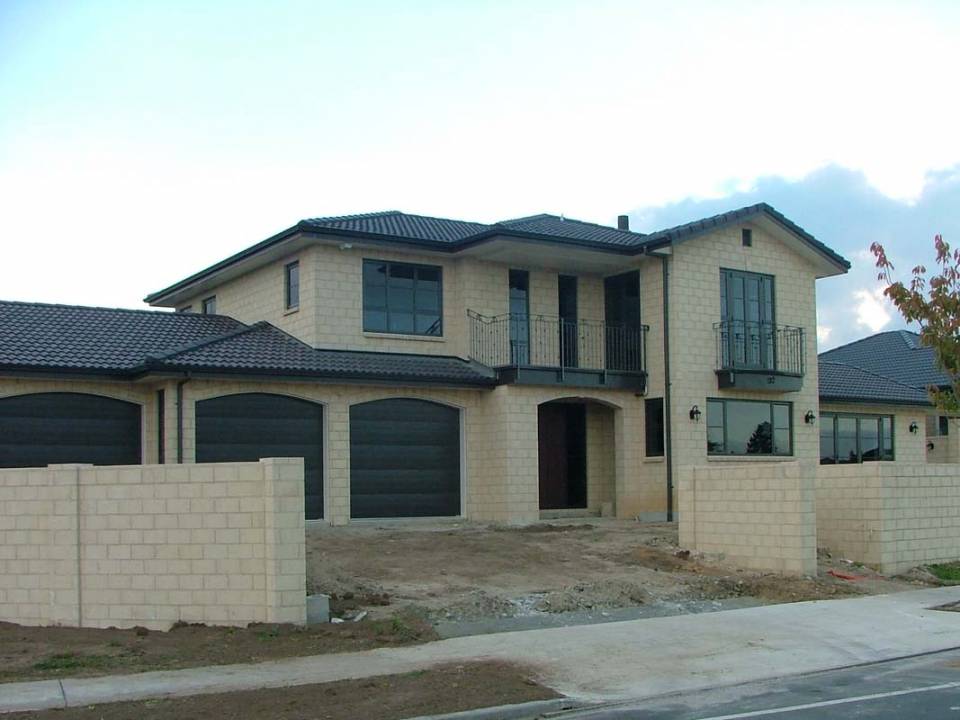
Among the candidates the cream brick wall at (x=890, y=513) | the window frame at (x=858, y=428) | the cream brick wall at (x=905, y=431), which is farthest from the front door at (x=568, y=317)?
the cream brick wall at (x=905, y=431)

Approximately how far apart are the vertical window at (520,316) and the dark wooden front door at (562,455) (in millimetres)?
1546

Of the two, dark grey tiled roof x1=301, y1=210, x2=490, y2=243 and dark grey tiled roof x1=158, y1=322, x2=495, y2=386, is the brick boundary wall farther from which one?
dark grey tiled roof x1=301, y1=210, x2=490, y2=243

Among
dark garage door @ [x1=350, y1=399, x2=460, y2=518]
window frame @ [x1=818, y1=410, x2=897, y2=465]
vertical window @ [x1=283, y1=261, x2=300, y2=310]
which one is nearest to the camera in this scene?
dark garage door @ [x1=350, y1=399, x2=460, y2=518]

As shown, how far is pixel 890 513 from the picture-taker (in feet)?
63.1

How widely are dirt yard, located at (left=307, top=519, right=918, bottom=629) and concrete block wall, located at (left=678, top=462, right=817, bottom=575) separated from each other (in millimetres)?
342

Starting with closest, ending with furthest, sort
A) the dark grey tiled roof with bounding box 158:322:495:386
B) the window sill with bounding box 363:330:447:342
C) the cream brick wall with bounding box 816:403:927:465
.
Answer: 1. the dark grey tiled roof with bounding box 158:322:495:386
2. the window sill with bounding box 363:330:447:342
3. the cream brick wall with bounding box 816:403:927:465

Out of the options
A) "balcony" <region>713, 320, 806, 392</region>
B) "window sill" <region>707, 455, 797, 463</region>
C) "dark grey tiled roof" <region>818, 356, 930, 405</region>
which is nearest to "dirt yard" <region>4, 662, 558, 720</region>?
"window sill" <region>707, 455, 797, 463</region>

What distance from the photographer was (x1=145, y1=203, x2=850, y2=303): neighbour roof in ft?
80.0

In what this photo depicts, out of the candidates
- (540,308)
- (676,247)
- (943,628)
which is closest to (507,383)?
(540,308)

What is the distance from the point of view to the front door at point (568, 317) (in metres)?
27.2

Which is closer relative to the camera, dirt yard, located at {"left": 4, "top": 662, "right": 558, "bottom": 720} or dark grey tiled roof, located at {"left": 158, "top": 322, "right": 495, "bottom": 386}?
dirt yard, located at {"left": 4, "top": 662, "right": 558, "bottom": 720}

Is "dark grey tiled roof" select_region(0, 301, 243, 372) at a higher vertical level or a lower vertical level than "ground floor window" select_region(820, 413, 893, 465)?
higher

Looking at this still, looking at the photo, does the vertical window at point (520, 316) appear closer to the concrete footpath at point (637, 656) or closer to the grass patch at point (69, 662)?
the concrete footpath at point (637, 656)

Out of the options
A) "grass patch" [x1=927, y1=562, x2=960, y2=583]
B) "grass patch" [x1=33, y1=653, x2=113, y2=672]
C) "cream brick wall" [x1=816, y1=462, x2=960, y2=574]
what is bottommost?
"grass patch" [x1=927, y1=562, x2=960, y2=583]
